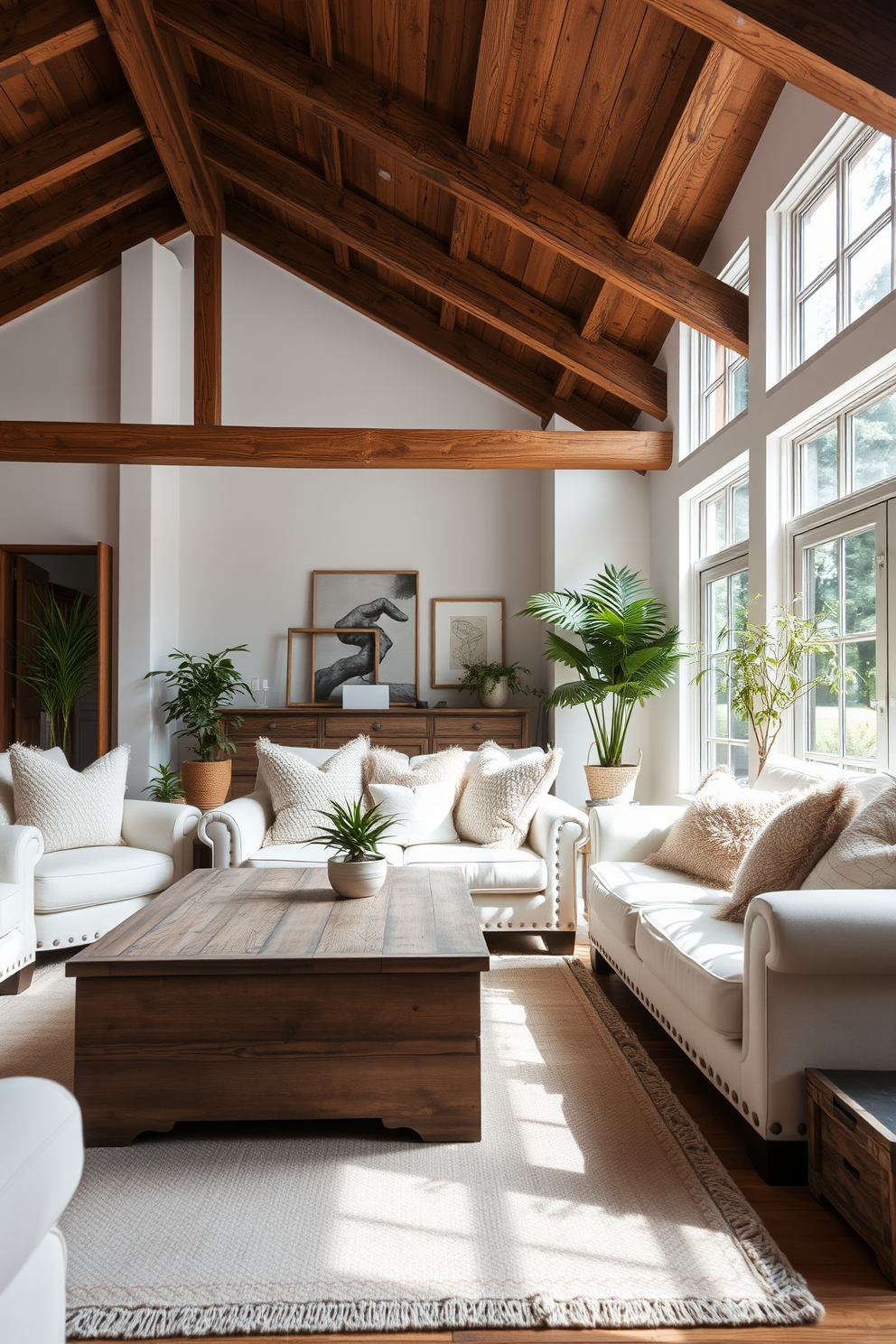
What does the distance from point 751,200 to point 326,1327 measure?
14.7 feet

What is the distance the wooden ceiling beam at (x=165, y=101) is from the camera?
4.30 m

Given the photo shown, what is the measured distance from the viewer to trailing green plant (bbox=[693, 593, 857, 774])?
351 cm

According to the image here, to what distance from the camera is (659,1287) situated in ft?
5.25

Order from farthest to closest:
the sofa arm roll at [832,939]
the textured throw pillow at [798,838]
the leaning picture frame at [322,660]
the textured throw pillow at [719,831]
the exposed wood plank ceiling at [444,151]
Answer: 1. the leaning picture frame at [322,660]
2. the exposed wood plank ceiling at [444,151]
3. the textured throw pillow at [719,831]
4. the textured throw pillow at [798,838]
5. the sofa arm roll at [832,939]

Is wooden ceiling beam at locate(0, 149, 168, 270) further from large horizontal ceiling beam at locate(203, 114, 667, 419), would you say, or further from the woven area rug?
the woven area rug

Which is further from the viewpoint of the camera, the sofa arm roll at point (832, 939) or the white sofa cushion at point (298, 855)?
the white sofa cushion at point (298, 855)

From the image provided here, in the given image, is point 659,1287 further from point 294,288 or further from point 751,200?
point 294,288

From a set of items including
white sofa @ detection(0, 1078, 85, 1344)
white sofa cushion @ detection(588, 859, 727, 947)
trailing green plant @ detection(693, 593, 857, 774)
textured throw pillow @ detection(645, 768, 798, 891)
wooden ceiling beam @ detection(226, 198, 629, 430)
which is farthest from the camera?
wooden ceiling beam @ detection(226, 198, 629, 430)

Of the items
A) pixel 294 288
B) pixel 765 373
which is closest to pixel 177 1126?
pixel 765 373

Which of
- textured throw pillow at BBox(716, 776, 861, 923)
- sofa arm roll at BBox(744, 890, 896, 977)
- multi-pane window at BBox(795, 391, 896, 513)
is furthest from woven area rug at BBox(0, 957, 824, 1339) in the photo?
multi-pane window at BBox(795, 391, 896, 513)

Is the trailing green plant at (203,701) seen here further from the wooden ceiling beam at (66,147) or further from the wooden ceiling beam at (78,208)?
the wooden ceiling beam at (66,147)

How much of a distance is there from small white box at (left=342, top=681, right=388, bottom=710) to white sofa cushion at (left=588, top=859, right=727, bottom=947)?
3199mm

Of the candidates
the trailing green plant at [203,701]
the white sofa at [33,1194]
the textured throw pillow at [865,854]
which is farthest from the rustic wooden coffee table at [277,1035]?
the trailing green plant at [203,701]

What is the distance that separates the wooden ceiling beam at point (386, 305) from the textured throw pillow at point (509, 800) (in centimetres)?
347
